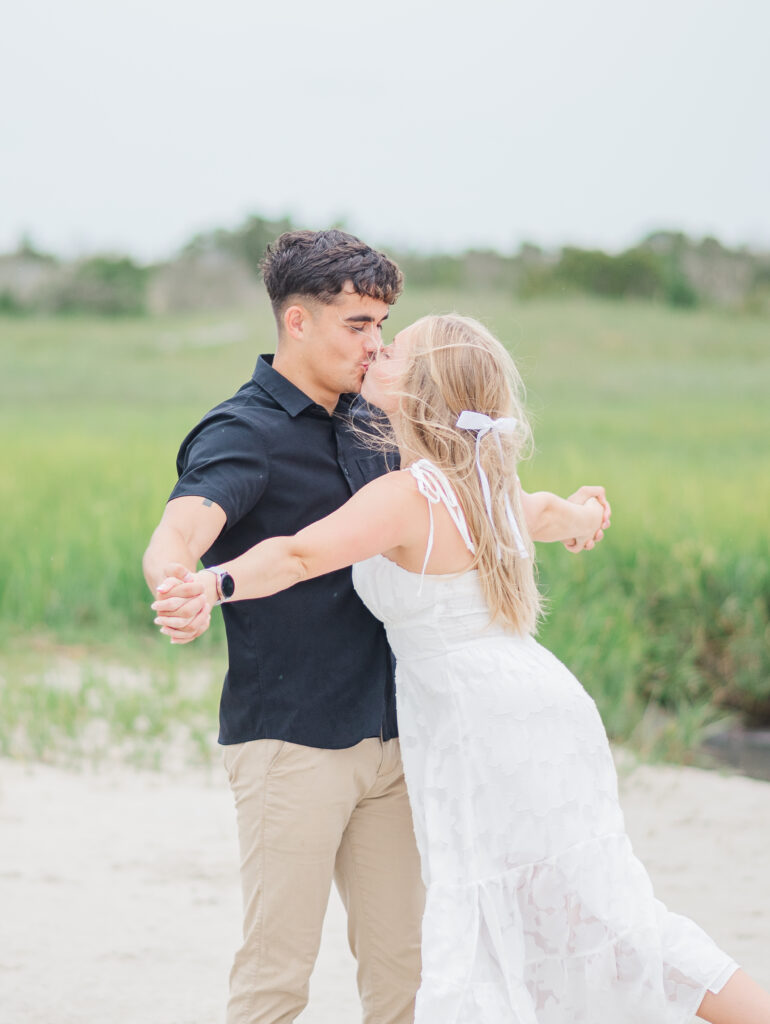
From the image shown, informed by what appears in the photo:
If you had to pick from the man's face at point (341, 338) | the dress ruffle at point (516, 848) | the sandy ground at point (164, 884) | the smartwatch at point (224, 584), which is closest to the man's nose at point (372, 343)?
the man's face at point (341, 338)

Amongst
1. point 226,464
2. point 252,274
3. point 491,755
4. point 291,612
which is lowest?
point 491,755

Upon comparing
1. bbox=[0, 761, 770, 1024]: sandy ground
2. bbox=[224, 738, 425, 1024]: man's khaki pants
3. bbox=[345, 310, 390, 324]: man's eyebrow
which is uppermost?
bbox=[345, 310, 390, 324]: man's eyebrow

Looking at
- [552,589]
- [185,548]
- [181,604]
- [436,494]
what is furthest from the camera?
[552,589]

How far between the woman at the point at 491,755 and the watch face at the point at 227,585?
19 centimetres

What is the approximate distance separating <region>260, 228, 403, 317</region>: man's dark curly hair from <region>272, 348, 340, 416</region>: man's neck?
102 millimetres

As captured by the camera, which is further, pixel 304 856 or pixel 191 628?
pixel 304 856

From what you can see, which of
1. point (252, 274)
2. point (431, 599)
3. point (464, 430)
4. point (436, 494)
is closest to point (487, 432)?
point (464, 430)

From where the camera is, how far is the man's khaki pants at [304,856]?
2.25 m

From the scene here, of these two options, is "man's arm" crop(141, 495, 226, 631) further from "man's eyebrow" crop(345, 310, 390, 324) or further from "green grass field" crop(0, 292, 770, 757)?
"green grass field" crop(0, 292, 770, 757)

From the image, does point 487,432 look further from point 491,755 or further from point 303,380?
point 491,755

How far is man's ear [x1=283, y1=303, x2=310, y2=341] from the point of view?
2.36 meters

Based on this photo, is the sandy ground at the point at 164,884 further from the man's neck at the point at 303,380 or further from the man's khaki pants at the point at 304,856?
the man's neck at the point at 303,380

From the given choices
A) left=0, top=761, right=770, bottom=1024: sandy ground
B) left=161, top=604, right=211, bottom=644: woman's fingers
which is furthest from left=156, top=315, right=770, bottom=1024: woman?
left=0, top=761, right=770, bottom=1024: sandy ground

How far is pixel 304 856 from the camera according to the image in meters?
2.25
